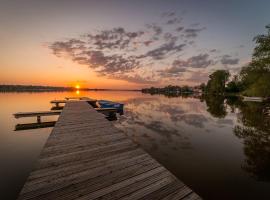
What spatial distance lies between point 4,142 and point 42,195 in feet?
33.5

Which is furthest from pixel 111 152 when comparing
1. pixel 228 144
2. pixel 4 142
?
pixel 4 142

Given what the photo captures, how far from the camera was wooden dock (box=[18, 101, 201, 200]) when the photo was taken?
350cm

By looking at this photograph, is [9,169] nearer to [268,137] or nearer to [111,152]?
[111,152]

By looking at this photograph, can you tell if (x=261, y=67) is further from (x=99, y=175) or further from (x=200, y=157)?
(x=99, y=175)

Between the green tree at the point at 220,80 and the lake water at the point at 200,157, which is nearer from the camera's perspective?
the lake water at the point at 200,157

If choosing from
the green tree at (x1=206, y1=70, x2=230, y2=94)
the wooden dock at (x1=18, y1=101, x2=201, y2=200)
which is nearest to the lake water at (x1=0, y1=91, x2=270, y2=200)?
the wooden dock at (x1=18, y1=101, x2=201, y2=200)

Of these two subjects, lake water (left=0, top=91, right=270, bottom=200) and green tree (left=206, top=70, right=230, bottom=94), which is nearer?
lake water (left=0, top=91, right=270, bottom=200)

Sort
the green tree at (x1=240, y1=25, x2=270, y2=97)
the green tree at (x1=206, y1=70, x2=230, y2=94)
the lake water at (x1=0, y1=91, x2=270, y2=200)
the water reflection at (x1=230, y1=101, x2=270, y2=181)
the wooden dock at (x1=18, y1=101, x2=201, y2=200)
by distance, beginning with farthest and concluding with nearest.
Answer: the green tree at (x1=206, y1=70, x2=230, y2=94), the green tree at (x1=240, y1=25, x2=270, y2=97), the water reflection at (x1=230, y1=101, x2=270, y2=181), the lake water at (x1=0, y1=91, x2=270, y2=200), the wooden dock at (x1=18, y1=101, x2=201, y2=200)

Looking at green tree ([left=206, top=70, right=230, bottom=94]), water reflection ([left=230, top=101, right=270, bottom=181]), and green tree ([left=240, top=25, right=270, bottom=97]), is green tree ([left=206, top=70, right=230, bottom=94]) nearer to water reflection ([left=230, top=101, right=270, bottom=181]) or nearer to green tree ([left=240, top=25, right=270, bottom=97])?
green tree ([left=240, top=25, right=270, bottom=97])

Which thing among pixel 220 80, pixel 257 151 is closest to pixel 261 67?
pixel 257 151

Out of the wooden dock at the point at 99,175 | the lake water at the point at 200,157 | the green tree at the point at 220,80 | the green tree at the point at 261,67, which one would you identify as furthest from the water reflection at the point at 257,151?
the green tree at the point at 220,80

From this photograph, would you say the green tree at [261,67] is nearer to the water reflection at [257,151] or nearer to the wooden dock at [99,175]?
the water reflection at [257,151]

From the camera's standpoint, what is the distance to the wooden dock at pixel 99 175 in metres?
3.50

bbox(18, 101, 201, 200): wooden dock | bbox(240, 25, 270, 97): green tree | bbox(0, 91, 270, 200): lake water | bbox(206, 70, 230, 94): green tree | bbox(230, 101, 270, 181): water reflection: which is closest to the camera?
bbox(18, 101, 201, 200): wooden dock
